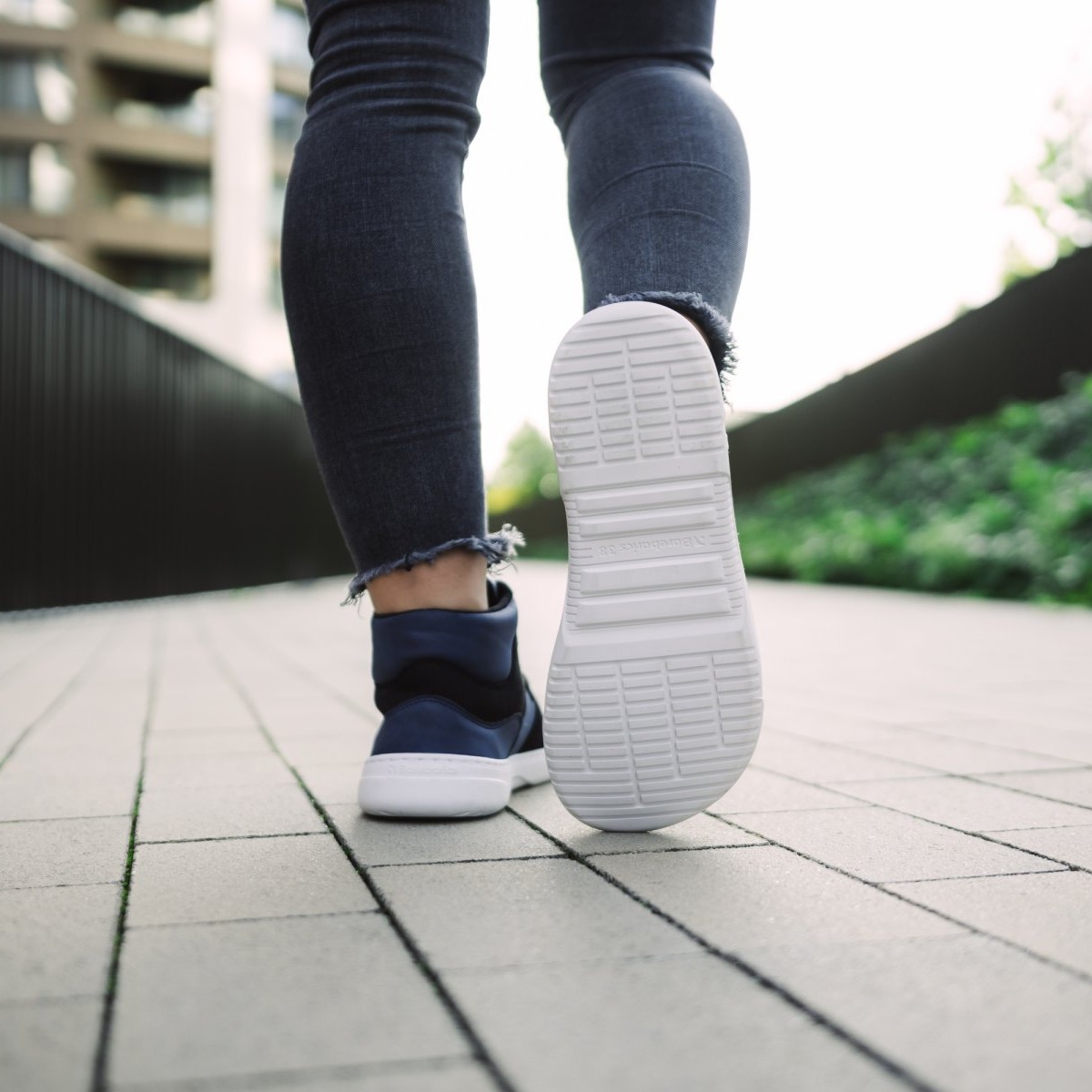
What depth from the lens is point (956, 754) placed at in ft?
6.50

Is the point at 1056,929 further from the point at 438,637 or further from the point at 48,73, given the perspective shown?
the point at 48,73

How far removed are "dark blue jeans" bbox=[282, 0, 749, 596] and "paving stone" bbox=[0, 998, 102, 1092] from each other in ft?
2.13

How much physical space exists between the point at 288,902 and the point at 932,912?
0.52 m

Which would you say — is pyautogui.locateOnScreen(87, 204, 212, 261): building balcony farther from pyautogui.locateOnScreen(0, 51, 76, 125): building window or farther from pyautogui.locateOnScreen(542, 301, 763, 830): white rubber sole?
pyautogui.locateOnScreen(542, 301, 763, 830): white rubber sole

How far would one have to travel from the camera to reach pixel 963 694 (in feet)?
9.48

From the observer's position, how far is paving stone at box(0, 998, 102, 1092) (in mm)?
713

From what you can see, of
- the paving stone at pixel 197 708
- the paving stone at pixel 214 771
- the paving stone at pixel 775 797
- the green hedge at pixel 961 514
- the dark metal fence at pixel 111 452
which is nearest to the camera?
the paving stone at pixel 775 797

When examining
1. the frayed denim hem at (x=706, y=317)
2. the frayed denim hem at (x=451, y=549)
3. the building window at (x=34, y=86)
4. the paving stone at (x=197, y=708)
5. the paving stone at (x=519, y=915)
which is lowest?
the paving stone at (x=197, y=708)

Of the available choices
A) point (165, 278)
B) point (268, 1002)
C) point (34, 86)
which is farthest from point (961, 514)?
point (34, 86)

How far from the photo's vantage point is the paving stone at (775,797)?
4.96 ft

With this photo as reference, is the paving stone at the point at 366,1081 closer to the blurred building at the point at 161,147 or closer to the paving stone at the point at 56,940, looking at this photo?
the paving stone at the point at 56,940

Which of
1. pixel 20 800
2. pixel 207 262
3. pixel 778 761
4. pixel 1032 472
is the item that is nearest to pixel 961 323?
pixel 1032 472

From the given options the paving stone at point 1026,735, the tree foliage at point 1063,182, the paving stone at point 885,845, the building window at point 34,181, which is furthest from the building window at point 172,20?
the paving stone at point 885,845

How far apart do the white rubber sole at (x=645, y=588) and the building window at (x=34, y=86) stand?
28.2 metres
